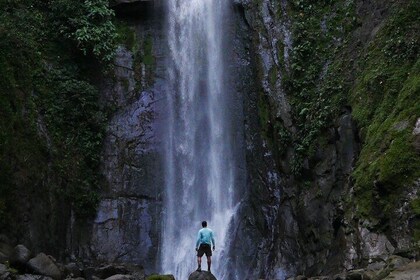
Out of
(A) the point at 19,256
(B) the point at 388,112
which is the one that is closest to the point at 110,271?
(A) the point at 19,256

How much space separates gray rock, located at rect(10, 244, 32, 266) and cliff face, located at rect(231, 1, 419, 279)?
6.89 meters

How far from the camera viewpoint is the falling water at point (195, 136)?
18.3 meters

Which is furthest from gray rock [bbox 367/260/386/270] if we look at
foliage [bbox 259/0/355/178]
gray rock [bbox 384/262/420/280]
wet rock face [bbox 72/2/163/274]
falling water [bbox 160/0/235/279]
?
wet rock face [bbox 72/2/163/274]

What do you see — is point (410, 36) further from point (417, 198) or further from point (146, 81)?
point (146, 81)

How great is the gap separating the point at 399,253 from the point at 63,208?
417 inches

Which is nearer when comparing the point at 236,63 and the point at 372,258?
the point at 372,258

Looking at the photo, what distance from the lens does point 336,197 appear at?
49.5 feet

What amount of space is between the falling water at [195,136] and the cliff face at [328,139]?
3.03 feet

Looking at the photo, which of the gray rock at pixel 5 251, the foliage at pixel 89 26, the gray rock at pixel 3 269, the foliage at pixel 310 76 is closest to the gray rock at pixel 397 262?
the foliage at pixel 310 76

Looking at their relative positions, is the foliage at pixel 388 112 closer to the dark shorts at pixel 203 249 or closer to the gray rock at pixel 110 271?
the dark shorts at pixel 203 249

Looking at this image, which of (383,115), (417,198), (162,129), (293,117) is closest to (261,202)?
(293,117)

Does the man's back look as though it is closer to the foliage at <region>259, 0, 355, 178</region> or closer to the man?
the man

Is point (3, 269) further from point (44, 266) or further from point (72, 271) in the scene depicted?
point (72, 271)

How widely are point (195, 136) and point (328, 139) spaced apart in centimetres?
577
